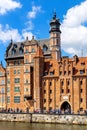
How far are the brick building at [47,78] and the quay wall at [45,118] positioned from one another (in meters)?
9.45

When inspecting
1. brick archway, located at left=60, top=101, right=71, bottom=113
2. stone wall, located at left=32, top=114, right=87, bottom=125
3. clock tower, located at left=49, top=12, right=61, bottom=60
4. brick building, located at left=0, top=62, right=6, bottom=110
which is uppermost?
clock tower, located at left=49, top=12, right=61, bottom=60

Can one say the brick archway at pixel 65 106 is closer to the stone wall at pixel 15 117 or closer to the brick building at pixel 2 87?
the stone wall at pixel 15 117

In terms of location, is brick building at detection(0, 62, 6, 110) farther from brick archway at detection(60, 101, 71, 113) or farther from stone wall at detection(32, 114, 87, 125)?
stone wall at detection(32, 114, 87, 125)

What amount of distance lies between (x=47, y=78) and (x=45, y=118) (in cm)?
1636

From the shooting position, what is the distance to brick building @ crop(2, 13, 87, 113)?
99875 millimetres

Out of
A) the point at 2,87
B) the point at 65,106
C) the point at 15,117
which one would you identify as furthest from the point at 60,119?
the point at 2,87

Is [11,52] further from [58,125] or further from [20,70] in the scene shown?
[58,125]

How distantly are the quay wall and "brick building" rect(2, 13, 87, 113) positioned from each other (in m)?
9.45

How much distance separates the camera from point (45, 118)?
9056 centimetres

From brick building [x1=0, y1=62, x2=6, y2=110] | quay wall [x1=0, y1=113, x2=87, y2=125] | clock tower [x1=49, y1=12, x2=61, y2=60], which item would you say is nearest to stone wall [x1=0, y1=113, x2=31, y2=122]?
quay wall [x1=0, y1=113, x2=87, y2=125]

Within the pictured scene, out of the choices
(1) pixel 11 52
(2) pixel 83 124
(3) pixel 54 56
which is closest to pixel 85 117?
(2) pixel 83 124

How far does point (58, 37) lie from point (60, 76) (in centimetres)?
1791

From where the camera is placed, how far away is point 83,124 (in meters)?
84.6

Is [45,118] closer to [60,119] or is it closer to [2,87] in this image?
→ [60,119]
